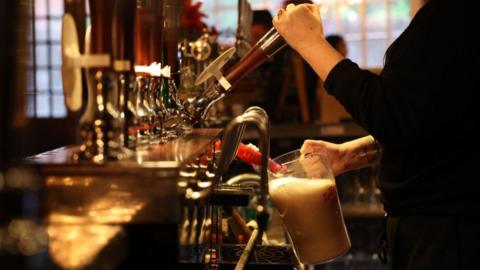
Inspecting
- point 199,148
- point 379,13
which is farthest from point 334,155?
point 379,13

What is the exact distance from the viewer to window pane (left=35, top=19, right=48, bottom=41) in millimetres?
9038

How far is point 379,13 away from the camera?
9516mm

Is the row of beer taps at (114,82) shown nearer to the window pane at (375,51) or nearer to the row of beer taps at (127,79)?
the row of beer taps at (127,79)

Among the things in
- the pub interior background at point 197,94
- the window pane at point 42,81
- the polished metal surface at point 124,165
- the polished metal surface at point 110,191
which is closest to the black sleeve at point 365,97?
the pub interior background at point 197,94

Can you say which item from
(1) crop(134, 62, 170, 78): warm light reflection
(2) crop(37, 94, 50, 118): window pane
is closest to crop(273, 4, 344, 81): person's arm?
(1) crop(134, 62, 170, 78): warm light reflection

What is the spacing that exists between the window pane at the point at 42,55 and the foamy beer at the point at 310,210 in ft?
24.2

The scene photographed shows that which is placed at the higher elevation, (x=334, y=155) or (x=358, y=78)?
(x=358, y=78)

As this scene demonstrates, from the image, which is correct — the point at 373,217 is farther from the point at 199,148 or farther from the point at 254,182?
the point at 199,148

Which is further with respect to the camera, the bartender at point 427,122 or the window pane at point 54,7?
the window pane at point 54,7

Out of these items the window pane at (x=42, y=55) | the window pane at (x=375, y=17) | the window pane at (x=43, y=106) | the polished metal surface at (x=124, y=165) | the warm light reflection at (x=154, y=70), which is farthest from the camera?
the window pane at (x=375, y=17)

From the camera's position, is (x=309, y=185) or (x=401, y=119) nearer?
(x=401, y=119)

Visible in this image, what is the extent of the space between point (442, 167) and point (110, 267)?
0.89 metres

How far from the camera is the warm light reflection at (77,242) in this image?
116 centimetres

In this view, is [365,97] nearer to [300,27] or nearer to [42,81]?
[300,27]
